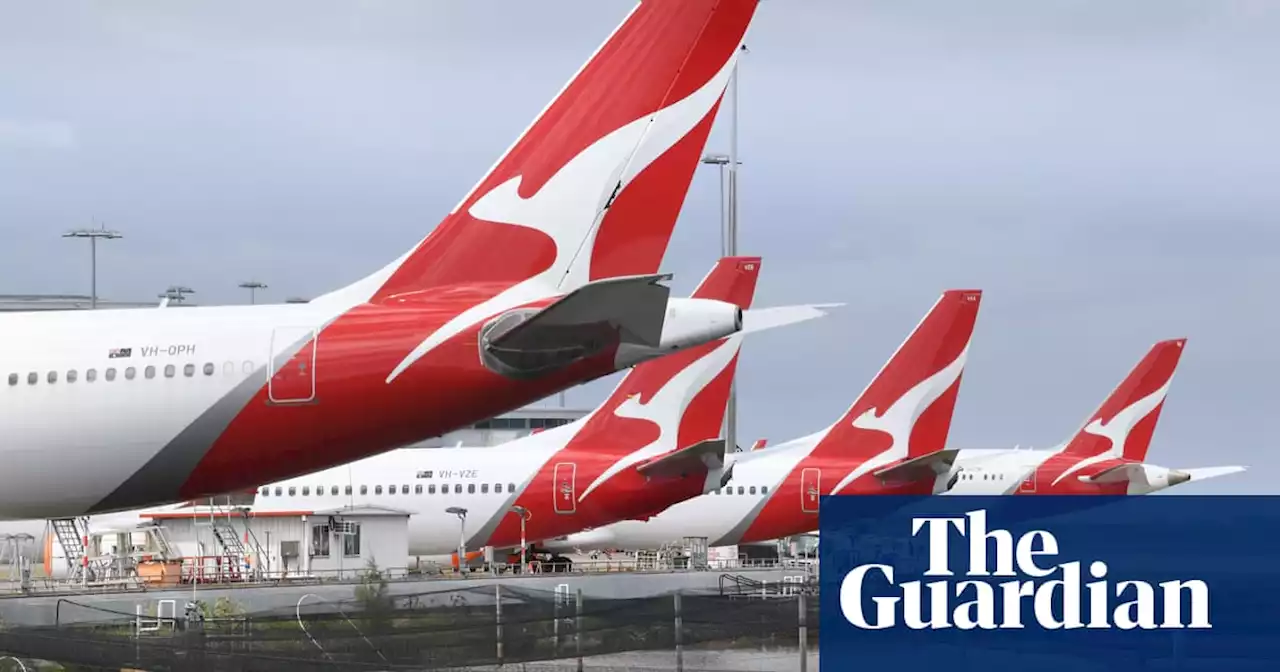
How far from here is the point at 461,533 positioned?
43094 mm

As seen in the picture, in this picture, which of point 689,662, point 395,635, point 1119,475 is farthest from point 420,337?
point 1119,475

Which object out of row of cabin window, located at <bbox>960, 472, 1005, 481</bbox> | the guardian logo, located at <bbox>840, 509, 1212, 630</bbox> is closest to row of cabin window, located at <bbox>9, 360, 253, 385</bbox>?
the guardian logo, located at <bbox>840, 509, 1212, 630</bbox>

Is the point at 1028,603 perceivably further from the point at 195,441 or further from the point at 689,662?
the point at 195,441

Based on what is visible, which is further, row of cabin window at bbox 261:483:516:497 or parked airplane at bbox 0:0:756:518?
row of cabin window at bbox 261:483:516:497

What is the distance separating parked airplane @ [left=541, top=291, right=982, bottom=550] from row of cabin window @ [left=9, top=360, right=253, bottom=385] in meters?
26.8

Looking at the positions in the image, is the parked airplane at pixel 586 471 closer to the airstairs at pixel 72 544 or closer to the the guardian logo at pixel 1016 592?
the airstairs at pixel 72 544

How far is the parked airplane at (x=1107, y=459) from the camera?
5519 cm

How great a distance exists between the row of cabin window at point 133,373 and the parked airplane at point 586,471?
1989cm

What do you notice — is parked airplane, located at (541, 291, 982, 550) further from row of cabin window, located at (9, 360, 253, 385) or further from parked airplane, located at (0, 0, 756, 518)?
row of cabin window, located at (9, 360, 253, 385)

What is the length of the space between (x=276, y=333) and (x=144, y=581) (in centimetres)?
1763

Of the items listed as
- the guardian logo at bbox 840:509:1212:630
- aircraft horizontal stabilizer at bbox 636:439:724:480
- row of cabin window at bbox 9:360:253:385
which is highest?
row of cabin window at bbox 9:360:253:385

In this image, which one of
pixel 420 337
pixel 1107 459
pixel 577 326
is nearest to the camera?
pixel 577 326

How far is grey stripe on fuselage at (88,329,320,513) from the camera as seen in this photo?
18.2 m

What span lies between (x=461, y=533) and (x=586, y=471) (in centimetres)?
468
